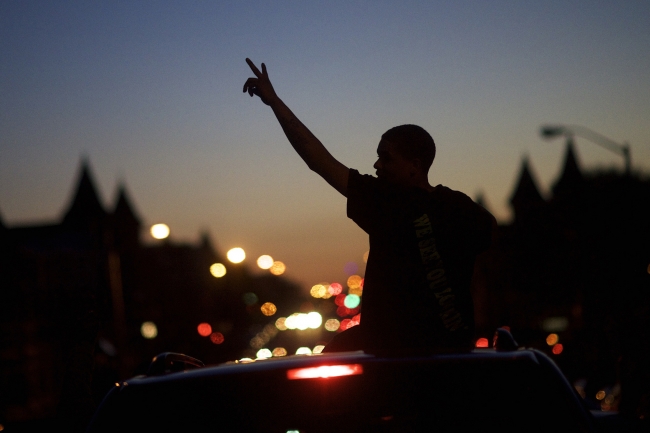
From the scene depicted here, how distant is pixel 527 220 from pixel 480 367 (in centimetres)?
6654

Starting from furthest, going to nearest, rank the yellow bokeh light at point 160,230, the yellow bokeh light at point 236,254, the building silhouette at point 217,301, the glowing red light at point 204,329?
the glowing red light at point 204,329, the yellow bokeh light at point 236,254, the yellow bokeh light at point 160,230, the building silhouette at point 217,301

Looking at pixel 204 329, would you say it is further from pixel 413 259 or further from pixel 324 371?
pixel 324 371

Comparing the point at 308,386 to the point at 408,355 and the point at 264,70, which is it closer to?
the point at 408,355

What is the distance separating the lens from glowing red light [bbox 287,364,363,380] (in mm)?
3090

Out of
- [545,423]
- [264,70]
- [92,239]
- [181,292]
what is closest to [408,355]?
[545,423]

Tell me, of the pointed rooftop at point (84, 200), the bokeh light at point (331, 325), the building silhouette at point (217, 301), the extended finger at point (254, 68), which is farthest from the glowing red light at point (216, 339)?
the extended finger at point (254, 68)

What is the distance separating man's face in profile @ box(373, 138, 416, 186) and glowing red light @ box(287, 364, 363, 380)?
66.9 inches

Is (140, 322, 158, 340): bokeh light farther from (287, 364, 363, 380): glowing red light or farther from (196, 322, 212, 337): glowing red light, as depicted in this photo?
(287, 364, 363, 380): glowing red light

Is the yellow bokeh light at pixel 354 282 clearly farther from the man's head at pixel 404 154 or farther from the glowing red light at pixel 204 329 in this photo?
the man's head at pixel 404 154

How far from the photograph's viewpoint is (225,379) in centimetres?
315

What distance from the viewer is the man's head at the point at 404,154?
4.72 meters

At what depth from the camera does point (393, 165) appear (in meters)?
4.73

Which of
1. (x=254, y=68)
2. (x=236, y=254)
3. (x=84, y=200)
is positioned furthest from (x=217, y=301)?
(x=254, y=68)

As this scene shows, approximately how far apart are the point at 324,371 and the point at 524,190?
11813cm
